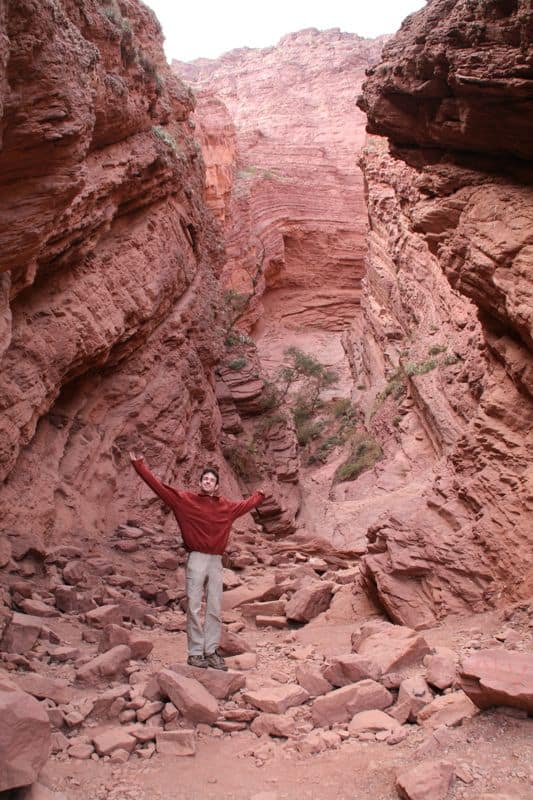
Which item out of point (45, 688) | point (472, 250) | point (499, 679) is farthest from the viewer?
point (472, 250)

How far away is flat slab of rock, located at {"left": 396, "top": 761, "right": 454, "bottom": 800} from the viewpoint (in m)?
3.31

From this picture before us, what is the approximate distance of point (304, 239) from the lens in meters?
40.5

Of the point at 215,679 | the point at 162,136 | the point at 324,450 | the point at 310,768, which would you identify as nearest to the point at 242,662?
the point at 215,679

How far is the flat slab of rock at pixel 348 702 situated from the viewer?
4.54 meters

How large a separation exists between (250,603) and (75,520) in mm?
2731

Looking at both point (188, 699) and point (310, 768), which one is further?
point (188, 699)

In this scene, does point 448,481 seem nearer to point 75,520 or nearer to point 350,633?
point 350,633

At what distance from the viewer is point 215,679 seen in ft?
16.7

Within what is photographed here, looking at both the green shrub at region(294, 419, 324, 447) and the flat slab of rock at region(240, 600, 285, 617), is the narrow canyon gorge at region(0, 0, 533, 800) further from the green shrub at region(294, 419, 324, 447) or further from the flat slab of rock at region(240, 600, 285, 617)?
the green shrub at region(294, 419, 324, 447)

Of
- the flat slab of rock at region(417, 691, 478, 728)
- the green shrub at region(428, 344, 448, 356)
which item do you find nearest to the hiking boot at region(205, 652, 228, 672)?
the flat slab of rock at region(417, 691, 478, 728)

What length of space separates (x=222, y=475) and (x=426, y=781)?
38.9ft

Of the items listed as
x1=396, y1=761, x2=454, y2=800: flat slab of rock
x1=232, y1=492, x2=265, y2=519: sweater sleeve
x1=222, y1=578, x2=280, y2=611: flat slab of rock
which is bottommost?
x1=222, y1=578, x2=280, y2=611: flat slab of rock

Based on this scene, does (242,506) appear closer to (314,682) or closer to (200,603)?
(200,603)

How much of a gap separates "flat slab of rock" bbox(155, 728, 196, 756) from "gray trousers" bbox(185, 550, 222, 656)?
130 cm
